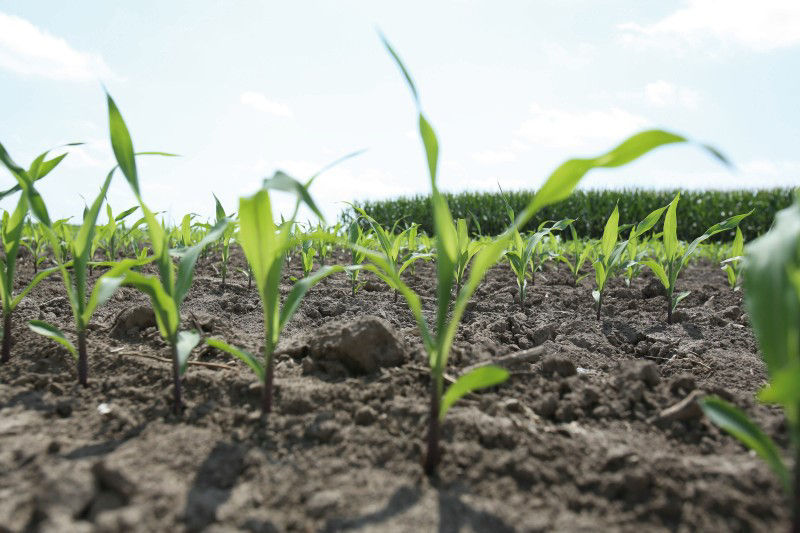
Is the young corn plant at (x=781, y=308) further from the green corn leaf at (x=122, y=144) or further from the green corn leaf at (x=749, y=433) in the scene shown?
the green corn leaf at (x=122, y=144)

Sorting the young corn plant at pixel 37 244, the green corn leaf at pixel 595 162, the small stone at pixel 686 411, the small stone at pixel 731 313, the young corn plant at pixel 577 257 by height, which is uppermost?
the young corn plant at pixel 37 244

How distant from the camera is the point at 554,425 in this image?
54.4 inches

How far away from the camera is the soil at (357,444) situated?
1.01m

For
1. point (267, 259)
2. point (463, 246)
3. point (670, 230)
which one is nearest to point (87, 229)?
point (267, 259)

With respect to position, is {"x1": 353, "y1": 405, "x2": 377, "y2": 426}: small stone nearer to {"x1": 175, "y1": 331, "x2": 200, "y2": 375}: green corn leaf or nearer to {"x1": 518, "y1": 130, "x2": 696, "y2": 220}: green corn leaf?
{"x1": 175, "y1": 331, "x2": 200, "y2": 375}: green corn leaf

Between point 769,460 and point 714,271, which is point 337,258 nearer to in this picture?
point 714,271

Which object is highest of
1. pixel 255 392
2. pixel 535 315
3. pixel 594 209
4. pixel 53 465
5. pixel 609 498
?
pixel 594 209

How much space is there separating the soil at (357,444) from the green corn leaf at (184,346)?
0.44 ft

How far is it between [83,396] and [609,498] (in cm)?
143

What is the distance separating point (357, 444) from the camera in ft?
4.12

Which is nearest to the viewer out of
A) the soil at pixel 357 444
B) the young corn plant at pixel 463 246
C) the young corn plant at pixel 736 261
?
the soil at pixel 357 444

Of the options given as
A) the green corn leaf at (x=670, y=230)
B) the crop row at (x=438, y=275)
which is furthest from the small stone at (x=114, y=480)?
the green corn leaf at (x=670, y=230)

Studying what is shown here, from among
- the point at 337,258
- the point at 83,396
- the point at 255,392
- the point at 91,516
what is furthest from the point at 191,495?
the point at 337,258

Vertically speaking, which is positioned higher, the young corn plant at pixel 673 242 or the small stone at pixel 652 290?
the young corn plant at pixel 673 242
